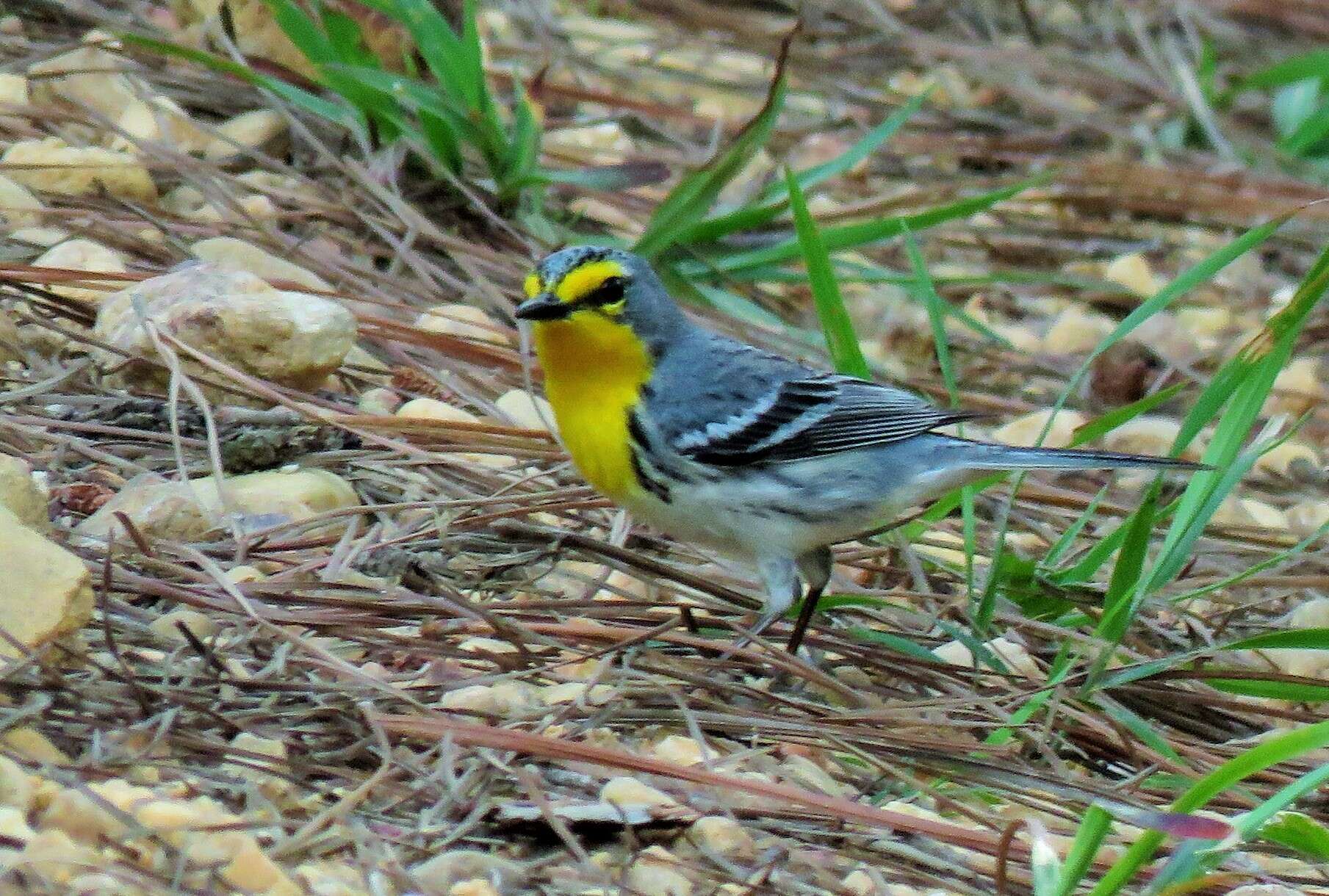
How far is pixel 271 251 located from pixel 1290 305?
2.47 meters

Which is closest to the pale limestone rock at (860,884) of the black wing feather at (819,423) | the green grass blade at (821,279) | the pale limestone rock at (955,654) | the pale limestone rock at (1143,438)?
the pale limestone rock at (955,654)

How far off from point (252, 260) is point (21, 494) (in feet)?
4.58

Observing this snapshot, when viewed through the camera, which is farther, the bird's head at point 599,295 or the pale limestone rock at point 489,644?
the bird's head at point 599,295

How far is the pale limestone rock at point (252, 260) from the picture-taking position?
4.16 meters

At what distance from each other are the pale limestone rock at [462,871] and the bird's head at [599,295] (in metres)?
1.30

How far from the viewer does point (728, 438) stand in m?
3.53

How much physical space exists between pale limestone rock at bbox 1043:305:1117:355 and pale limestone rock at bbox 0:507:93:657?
3535 mm

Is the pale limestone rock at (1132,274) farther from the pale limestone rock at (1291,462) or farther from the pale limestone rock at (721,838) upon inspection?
the pale limestone rock at (721,838)

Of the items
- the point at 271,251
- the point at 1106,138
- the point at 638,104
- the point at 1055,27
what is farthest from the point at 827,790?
the point at 1055,27

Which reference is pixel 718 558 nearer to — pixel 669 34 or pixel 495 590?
pixel 495 590

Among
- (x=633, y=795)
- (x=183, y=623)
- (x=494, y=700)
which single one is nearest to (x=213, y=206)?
(x=183, y=623)

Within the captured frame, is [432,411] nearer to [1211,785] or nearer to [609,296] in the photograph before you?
[609,296]

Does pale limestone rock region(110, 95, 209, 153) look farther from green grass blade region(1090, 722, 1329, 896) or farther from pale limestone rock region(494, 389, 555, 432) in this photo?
green grass blade region(1090, 722, 1329, 896)

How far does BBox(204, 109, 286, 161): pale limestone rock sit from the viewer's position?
492 centimetres
